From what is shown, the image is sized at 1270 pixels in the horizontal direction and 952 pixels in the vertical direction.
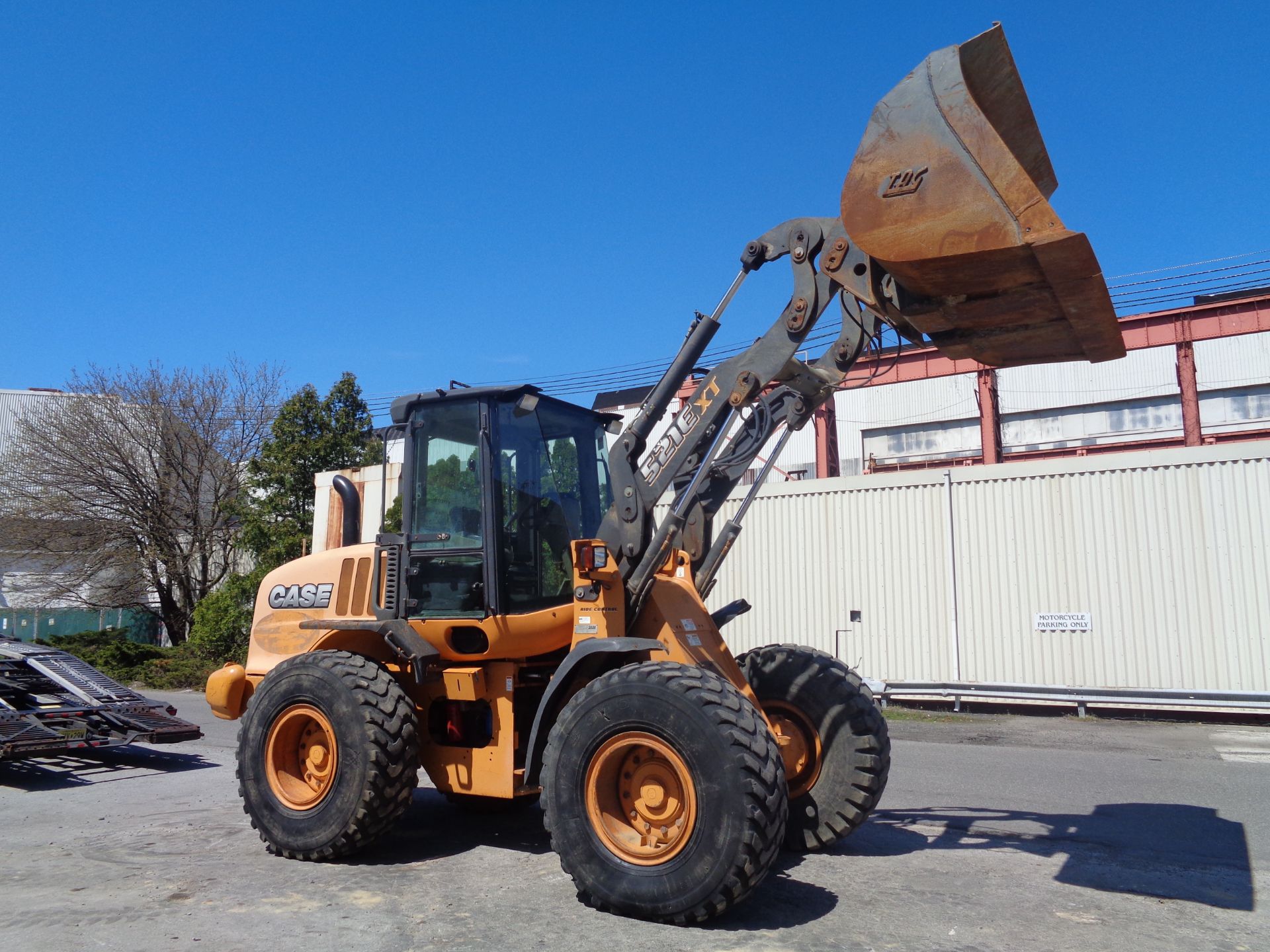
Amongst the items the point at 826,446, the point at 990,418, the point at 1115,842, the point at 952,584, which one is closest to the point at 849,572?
the point at 952,584

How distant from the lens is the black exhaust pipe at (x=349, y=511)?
711cm

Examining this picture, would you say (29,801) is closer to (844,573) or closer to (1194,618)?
(844,573)

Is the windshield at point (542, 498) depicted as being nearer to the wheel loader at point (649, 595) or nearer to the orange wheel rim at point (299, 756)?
the wheel loader at point (649, 595)

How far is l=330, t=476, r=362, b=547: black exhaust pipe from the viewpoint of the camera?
280 inches

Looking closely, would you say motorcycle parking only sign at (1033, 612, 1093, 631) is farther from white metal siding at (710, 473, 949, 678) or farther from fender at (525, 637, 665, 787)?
fender at (525, 637, 665, 787)

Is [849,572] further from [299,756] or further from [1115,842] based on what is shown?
[299,756]

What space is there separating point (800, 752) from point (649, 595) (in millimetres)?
1407

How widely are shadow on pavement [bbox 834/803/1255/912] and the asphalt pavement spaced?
0.02 metres

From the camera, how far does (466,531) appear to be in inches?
246

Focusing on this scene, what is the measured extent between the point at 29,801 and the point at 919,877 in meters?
7.38

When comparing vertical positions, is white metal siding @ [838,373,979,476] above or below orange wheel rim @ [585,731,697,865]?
above

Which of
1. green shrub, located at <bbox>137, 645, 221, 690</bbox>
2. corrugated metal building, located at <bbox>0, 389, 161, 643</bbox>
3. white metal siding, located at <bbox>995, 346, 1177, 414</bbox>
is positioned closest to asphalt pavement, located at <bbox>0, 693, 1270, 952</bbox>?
green shrub, located at <bbox>137, 645, 221, 690</bbox>

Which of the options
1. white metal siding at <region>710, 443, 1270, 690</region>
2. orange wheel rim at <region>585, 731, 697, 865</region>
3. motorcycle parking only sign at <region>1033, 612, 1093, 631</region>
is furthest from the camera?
motorcycle parking only sign at <region>1033, 612, 1093, 631</region>

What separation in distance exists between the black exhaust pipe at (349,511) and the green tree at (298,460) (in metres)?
17.0
